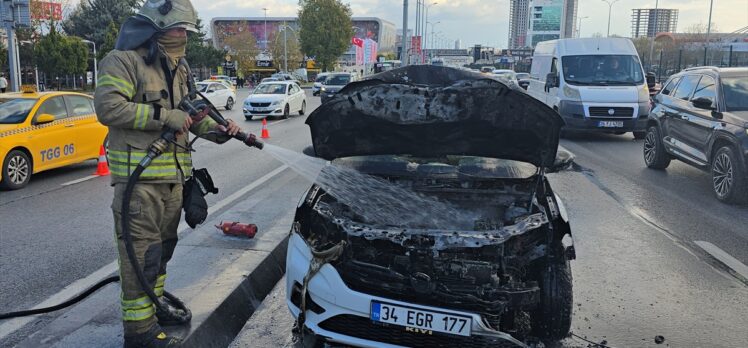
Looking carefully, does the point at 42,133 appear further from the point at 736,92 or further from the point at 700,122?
the point at 736,92

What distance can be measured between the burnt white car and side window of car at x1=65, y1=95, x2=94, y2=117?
7591 millimetres

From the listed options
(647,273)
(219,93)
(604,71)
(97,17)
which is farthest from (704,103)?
(97,17)

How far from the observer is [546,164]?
3762mm

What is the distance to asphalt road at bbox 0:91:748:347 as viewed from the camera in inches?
163

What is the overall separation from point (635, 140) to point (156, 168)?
1431cm

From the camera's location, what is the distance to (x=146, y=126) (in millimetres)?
3131

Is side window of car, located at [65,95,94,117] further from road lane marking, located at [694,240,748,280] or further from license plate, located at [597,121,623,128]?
license plate, located at [597,121,623,128]

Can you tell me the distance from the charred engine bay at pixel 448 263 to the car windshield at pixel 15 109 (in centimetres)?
752

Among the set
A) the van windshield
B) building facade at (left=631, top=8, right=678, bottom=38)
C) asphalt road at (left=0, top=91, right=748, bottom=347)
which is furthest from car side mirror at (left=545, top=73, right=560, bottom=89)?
building facade at (left=631, top=8, right=678, bottom=38)

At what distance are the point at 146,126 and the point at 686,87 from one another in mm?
9420

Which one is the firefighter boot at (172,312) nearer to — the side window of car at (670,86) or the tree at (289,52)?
the side window of car at (670,86)

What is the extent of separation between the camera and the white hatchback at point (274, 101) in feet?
72.0

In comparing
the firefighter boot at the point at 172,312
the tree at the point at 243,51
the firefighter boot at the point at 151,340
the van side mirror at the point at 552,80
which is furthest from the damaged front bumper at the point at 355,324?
the tree at the point at 243,51

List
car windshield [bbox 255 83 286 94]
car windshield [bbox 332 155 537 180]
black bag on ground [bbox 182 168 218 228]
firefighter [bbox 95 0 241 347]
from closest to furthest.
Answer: firefighter [bbox 95 0 241 347], black bag on ground [bbox 182 168 218 228], car windshield [bbox 332 155 537 180], car windshield [bbox 255 83 286 94]
